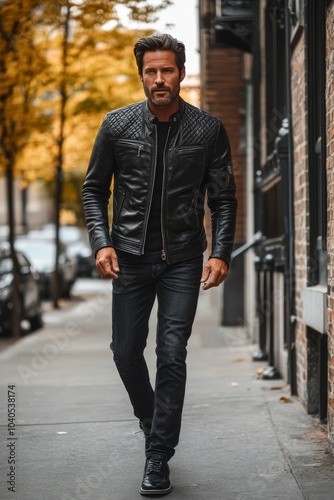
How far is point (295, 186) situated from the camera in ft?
23.4

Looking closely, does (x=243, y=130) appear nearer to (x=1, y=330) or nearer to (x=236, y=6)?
(x=236, y=6)

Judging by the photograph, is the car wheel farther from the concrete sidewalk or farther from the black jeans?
the black jeans

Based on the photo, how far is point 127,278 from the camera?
465 cm

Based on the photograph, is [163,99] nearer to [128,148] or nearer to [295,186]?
[128,148]

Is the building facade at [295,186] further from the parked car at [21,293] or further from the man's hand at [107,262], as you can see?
the parked car at [21,293]

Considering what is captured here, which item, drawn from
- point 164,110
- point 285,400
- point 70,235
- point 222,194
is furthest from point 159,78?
point 70,235

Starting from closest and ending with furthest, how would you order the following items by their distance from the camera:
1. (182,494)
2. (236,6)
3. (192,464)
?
(182,494)
(192,464)
(236,6)

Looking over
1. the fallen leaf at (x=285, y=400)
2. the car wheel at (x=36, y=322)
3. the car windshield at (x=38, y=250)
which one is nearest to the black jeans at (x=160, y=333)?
the fallen leaf at (x=285, y=400)

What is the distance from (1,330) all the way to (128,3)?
22.0 feet

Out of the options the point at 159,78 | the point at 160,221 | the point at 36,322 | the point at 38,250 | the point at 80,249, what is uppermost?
the point at 159,78

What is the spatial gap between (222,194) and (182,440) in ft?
5.60

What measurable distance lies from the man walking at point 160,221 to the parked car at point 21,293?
32.1 ft

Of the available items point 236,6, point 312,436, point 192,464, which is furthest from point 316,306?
point 236,6

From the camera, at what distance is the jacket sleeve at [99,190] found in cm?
463
